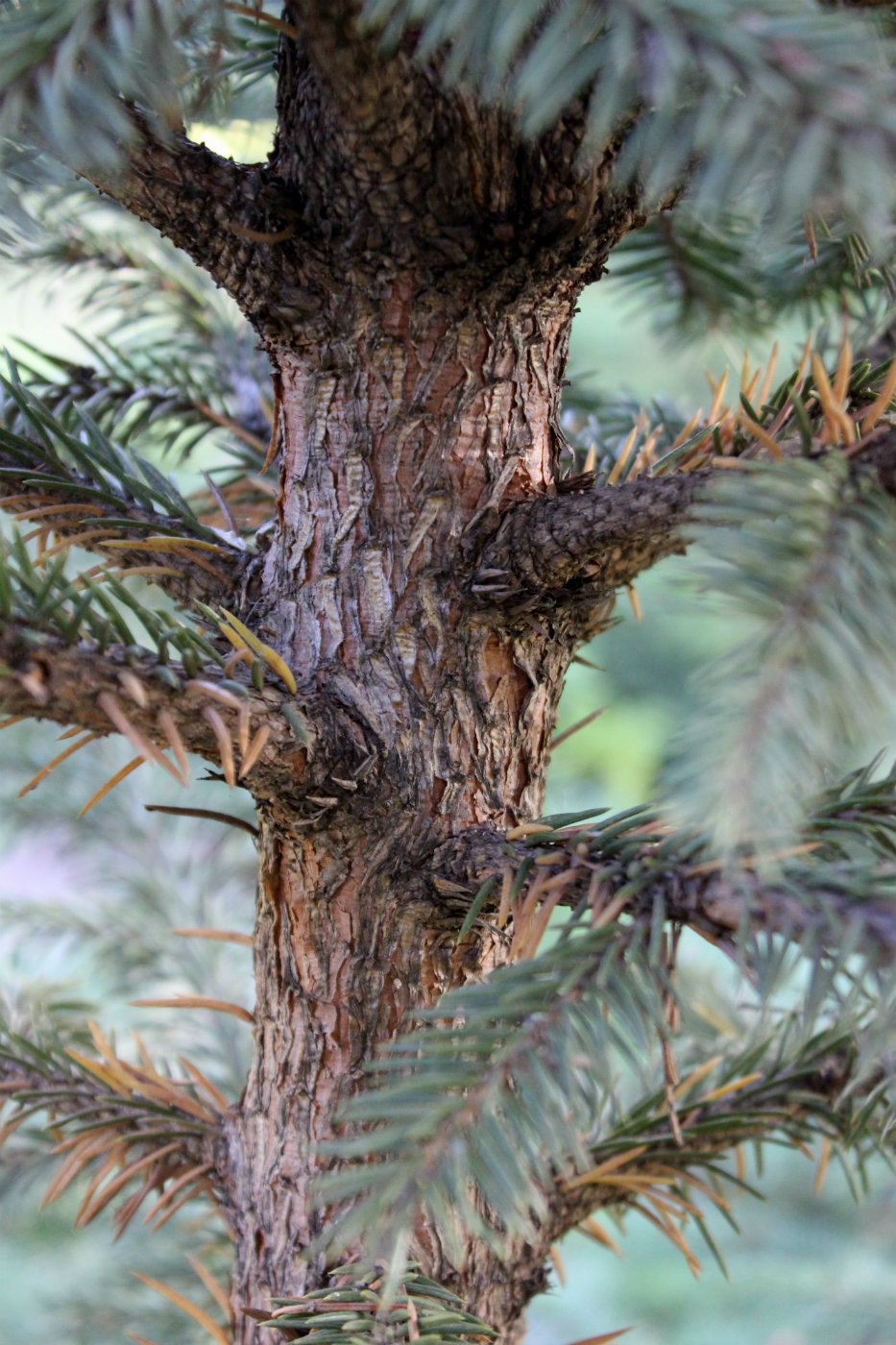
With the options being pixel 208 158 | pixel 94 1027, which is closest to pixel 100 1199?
pixel 94 1027

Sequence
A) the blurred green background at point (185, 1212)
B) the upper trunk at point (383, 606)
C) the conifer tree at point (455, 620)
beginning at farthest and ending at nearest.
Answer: the blurred green background at point (185, 1212) → the upper trunk at point (383, 606) → the conifer tree at point (455, 620)

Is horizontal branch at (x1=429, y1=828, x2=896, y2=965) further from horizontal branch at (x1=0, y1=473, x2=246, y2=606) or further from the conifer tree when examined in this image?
horizontal branch at (x1=0, y1=473, x2=246, y2=606)

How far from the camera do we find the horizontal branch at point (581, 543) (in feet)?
0.78

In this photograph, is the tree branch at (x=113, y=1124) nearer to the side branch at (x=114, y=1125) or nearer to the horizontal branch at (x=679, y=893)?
the side branch at (x=114, y=1125)

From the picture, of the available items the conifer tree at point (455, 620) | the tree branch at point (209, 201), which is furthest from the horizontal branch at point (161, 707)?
→ the tree branch at point (209, 201)

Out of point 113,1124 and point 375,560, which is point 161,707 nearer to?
point 375,560

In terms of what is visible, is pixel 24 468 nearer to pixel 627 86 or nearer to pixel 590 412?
pixel 627 86

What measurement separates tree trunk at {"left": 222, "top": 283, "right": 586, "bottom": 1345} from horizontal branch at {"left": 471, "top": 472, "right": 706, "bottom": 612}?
0.4 inches

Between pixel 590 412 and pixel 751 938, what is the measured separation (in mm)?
394

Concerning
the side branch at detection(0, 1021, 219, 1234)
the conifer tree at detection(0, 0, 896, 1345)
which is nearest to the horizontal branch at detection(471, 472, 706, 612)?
the conifer tree at detection(0, 0, 896, 1345)

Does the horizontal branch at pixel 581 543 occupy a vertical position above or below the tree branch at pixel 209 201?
below

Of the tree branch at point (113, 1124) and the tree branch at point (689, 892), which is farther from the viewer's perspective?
the tree branch at point (113, 1124)

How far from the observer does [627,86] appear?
16cm

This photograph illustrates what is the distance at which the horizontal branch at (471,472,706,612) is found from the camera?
236 mm
